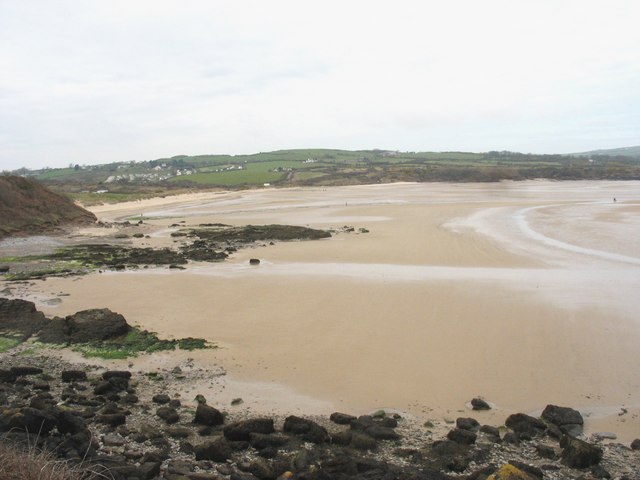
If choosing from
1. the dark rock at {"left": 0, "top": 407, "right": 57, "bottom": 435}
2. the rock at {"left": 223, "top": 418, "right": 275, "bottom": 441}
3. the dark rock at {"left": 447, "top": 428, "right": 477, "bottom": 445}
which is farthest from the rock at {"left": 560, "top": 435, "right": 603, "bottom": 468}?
the dark rock at {"left": 0, "top": 407, "right": 57, "bottom": 435}

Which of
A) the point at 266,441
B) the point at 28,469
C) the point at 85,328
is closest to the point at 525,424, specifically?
the point at 266,441

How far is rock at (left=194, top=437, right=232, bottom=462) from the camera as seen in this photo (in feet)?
18.2

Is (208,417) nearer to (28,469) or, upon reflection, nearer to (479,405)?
(28,469)

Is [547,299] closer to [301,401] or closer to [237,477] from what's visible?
[301,401]

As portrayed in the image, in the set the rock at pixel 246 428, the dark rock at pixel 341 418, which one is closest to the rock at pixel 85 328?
the rock at pixel 246 428

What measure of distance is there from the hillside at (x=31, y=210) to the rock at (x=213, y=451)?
2449 cm

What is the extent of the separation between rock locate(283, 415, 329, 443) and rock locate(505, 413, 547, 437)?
7.82 feet

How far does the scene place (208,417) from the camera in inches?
256

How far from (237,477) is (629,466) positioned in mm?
4271

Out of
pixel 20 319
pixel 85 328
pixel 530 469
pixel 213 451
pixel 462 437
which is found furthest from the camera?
pixel 20 319

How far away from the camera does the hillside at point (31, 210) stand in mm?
27047

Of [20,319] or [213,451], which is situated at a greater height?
[20,319]

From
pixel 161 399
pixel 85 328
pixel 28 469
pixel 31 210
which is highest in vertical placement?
pixel 31 210

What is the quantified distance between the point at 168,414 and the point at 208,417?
1.91 feet
